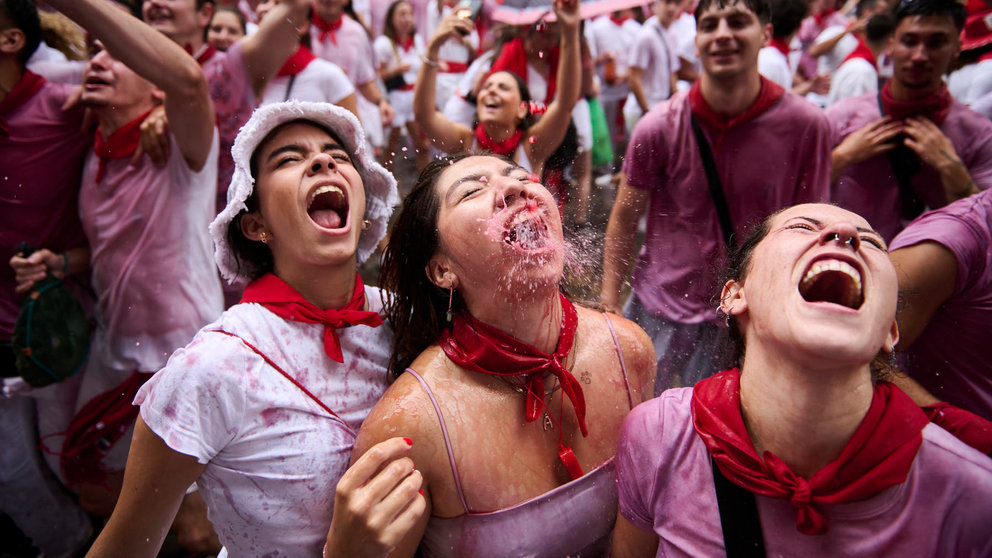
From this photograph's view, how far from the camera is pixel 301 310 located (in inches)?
75.5

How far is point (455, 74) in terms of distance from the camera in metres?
7.52

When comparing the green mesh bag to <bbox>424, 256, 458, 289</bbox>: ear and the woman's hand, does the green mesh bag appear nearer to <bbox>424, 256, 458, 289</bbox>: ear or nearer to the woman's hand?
<bbox>424, 256, 458, 289</bbox>: ear

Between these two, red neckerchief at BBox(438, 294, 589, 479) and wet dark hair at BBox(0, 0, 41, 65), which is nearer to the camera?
red neckerchief at BBox(438, 294, 589, 479)

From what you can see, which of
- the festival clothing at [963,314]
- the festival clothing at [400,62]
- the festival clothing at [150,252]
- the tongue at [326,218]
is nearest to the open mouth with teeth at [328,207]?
the tongue at [326,218]

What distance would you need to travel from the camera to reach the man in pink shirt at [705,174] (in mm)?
2906

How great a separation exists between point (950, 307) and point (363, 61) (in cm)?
491

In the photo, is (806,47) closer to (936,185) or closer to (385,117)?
(385,117)

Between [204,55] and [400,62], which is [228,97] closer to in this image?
[204,55]

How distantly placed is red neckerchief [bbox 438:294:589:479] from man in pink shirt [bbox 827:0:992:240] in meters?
2.17

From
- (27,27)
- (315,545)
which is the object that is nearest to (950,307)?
(315,545)

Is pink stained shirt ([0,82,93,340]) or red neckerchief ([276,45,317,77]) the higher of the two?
red neckerchief ([276,45,317,77])

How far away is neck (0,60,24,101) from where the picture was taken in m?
3.09

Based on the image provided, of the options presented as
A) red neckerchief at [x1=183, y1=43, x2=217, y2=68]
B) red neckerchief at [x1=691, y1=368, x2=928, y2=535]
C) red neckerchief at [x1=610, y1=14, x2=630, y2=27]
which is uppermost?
red neckerchief at [x1=183, y1=43, x2=217, y2=68]

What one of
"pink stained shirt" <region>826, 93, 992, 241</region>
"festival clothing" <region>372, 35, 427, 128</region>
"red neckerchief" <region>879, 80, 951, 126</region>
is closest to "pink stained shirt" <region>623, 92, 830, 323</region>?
"pink stained shirt" <region>826, 93, 992, 241</region>
